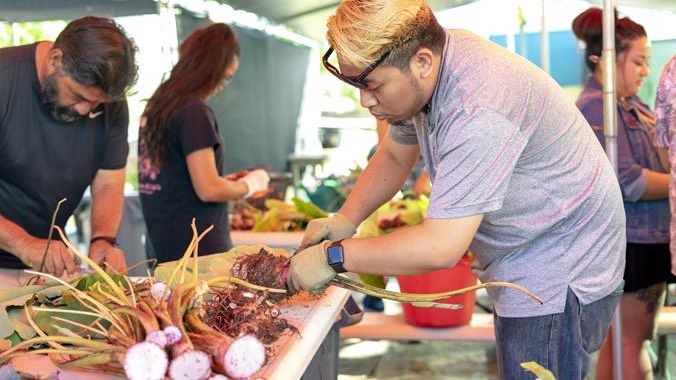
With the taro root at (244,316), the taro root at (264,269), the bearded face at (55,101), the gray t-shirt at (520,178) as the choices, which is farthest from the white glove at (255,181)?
the taro root at (244,316)

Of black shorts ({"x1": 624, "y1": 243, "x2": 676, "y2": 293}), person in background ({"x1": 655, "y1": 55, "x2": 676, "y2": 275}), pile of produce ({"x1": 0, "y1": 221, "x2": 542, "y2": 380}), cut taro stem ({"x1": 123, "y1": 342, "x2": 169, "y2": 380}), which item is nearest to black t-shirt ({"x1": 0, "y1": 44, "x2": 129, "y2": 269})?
pile of produce ({"x1": 0, "y1": 221, "x2": 542, "y2": 380})

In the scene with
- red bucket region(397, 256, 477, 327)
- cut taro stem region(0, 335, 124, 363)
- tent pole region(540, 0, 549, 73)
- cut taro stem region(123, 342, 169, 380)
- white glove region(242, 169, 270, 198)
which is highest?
cut taro stem region(123, 342, 169, 380)

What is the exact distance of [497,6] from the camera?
632 cm

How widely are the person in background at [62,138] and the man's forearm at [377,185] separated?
2.66ft

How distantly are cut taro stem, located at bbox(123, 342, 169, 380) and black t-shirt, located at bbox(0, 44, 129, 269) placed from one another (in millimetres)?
1620

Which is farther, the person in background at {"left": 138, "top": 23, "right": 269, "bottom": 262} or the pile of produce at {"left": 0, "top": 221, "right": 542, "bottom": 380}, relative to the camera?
the person in background at {"left": 138, "top": 23, "right": 269, "bottom": 262}

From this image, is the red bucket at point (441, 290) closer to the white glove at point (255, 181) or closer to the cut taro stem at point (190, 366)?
the white glove at point (255, 181)

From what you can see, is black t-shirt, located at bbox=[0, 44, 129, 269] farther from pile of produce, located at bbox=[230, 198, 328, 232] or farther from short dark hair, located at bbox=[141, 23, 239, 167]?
pile of produce, located at bbox=[230, 198, 328, 232]

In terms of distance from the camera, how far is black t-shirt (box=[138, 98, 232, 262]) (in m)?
3.73

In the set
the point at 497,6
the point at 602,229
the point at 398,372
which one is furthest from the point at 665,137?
the point at 497,6

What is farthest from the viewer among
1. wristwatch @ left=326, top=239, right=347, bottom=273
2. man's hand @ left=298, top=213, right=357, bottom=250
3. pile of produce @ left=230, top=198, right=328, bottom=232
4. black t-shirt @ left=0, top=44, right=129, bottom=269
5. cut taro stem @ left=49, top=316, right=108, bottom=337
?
pile of produce @ left=230, top=198, right=328, bottom=232

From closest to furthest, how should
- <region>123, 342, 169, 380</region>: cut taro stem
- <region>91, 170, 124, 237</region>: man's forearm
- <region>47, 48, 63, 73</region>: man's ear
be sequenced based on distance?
<region>123, 342, 169, 380</region>: cut taro stem
<region>47, 48, 63, 73</region>: man's ear
<region>91, 170, 124, 237</region>: man's forearm

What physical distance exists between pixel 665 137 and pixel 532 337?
1.26 m

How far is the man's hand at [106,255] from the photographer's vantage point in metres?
3.10
